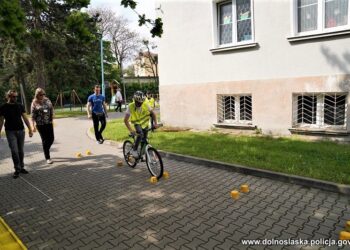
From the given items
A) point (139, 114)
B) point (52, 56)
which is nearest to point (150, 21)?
point (139, 114)

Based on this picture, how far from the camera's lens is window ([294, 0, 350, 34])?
858cm

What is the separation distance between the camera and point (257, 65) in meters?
10.3

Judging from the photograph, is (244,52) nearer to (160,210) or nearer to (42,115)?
(42,115)

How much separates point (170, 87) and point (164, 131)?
1936 mm

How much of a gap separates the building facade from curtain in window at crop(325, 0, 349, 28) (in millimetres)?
25

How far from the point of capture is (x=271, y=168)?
659cm

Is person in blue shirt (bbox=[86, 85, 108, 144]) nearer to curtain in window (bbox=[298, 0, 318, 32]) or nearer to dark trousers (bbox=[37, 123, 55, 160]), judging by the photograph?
dark trousers (bbox=[37, 123, 55, 160])

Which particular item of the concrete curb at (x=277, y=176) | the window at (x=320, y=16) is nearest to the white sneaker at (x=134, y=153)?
the concrete curb at (x=277, y=176)

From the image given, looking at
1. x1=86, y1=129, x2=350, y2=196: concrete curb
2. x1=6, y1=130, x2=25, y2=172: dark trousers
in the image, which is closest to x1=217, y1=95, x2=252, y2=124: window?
x1=86, y1=129, x2=350, y2=196: concrete curb

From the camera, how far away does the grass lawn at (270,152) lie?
6.31 metres

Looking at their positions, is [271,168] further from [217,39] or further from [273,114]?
[217,39]

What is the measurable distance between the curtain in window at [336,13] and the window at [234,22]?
2.29 m

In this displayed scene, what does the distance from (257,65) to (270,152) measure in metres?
3.56

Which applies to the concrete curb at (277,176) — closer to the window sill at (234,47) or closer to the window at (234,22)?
the window sill at (234,47)
